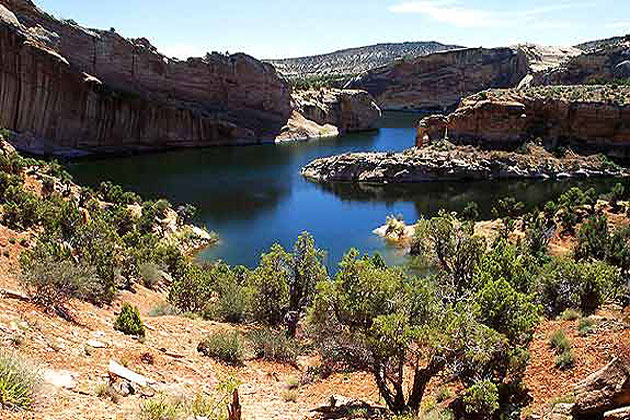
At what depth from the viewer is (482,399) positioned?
11336mm

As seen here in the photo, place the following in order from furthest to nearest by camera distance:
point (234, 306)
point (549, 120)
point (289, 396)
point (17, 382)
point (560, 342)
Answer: point (549, 120), point (234, 306), point (289, 396), point (560, 342), point (17, 382)

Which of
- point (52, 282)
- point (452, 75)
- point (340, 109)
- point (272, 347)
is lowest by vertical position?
point (272, 347)

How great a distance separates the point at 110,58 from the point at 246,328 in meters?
77.5

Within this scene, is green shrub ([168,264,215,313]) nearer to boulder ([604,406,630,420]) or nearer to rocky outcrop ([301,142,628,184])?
boulder ([604,406,630,420])

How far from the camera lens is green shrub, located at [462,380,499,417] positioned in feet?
36.1

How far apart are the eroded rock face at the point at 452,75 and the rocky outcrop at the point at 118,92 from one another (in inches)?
2553

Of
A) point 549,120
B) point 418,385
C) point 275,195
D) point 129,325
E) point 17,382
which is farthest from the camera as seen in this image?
point 549,120

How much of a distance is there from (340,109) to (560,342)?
108 metres

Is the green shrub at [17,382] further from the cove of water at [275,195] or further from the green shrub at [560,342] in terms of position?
the cove of water at [275,195]

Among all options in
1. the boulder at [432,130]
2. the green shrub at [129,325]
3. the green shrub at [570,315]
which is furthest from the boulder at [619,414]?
the boulder at [432,130]

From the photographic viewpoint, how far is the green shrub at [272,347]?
688 inches

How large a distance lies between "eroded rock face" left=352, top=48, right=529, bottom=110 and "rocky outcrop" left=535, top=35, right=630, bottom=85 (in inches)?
1353

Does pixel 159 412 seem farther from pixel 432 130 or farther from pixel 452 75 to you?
pixel 452 75

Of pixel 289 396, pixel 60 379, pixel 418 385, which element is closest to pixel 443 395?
pixel 418 385
